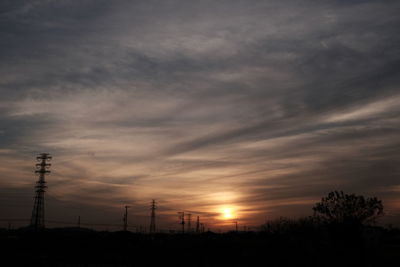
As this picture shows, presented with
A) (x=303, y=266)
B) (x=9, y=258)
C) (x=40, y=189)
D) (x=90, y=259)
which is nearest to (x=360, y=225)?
(x=303, y=266)

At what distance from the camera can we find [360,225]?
42594 millimetres

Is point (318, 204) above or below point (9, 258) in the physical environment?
above

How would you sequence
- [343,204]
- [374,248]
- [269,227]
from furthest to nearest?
[269,227]
[343,204]
[374,248]

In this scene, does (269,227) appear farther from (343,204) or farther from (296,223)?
(343,204)

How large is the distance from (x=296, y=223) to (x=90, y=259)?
29.1m

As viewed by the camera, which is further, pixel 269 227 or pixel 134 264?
pixel 269 227

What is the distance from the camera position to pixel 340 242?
4153cm

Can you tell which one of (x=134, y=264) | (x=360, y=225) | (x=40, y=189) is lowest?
(x=134, y=264)

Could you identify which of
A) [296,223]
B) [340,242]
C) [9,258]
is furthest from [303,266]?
[9,258]

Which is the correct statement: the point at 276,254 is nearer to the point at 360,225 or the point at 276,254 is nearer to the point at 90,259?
the point at 360,225

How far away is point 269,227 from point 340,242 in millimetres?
19046

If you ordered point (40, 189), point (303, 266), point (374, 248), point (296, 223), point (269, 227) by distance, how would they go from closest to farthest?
→ point (303, 266) < point (374, 248) < point (296, 223) < point (269, 227) < point (40, 189)

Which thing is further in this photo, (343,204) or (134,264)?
(343,204)

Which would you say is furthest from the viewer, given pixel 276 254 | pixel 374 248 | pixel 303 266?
pixel 374 248
